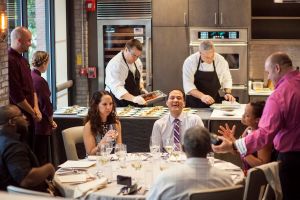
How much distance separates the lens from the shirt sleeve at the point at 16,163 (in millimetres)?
3672

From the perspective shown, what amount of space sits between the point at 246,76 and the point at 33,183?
519 cm

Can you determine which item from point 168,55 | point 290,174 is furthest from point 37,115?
point 168,55

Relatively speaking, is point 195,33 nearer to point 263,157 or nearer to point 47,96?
point 47,96

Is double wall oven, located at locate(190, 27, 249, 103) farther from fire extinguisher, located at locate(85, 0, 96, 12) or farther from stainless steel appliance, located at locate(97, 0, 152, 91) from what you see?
fire extinguisher, located at locate(85, 0, 96, 12)

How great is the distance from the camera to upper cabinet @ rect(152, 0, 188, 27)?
853 cm

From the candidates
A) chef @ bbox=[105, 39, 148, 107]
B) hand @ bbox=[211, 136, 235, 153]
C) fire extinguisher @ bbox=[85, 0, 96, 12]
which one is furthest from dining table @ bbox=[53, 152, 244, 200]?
fire extinguisher @ bbox=[85, 0, 96, 12]

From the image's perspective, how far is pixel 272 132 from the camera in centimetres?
425

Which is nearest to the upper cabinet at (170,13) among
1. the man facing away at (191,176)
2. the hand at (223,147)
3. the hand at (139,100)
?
the hand at (139,100)

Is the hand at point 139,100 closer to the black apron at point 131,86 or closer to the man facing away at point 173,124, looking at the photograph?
the black apron at point 131,86

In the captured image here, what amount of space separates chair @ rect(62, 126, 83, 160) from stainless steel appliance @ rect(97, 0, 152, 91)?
342 cm

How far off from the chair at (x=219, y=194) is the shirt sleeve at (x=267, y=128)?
1.00 meters

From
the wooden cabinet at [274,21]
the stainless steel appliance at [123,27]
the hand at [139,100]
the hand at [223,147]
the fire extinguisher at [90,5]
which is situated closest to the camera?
the hand at [223,147]

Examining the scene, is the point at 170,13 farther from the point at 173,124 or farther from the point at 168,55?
the point at 173,124

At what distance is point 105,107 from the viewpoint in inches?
207
